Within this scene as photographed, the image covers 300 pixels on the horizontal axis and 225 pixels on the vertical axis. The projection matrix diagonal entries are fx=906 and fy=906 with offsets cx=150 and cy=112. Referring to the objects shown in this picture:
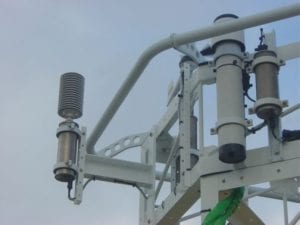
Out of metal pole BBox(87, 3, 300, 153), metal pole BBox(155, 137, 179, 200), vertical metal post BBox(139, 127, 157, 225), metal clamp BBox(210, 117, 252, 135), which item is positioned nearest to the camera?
metal pole BBox(87, 3, 300, 153)

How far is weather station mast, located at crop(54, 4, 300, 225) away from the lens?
806 centimetres

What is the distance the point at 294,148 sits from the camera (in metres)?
7.98

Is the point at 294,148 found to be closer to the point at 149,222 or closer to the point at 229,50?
the point at 229,50

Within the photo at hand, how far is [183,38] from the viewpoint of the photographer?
27.5 ft

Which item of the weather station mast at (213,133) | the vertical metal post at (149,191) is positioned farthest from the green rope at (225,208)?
the vertical metal post at (149,191)

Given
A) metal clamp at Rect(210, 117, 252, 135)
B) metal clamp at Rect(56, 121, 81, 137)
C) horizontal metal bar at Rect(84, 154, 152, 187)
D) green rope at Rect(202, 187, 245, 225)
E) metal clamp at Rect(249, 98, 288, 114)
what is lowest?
green rope at Rect(202, 187, 245, 225)

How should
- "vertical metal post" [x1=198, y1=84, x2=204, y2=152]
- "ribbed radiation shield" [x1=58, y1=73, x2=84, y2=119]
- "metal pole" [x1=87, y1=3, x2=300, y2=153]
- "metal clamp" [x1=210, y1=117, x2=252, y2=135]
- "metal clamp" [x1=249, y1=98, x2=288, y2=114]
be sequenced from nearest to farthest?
"metal pole" [x1=87, y1=3, x2=300, y2=153] < "metal clamp" [x1=249, y1=98, x2=288, y2=114] < "metal clamp" [x1=210, y1=117, x2=252, y2=135] < "vertical metal post" [x1=198, y1=84, x2=204, y2=152] < "ribbed radiation shield" [x1=58, y1=73, x2=84, y2=119]

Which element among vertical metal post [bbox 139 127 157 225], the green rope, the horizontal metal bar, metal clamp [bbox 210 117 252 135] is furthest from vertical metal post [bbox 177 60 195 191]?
vertical metal post [bbox 139 127 157 225]

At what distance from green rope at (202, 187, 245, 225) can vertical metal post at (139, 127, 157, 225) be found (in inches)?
66.5

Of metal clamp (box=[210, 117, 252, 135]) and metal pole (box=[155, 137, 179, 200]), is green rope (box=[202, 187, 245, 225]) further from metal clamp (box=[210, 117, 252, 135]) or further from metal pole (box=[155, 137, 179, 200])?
metal pole (box=[155, 137, 179, 200])

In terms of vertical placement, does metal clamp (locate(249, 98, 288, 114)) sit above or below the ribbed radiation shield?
below

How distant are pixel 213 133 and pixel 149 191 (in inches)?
76.2

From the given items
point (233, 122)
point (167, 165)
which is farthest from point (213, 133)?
point (167, 165)

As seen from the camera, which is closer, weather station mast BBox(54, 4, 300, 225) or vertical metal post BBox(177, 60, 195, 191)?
weather station mast BBox(54, 4, 300, 225)
